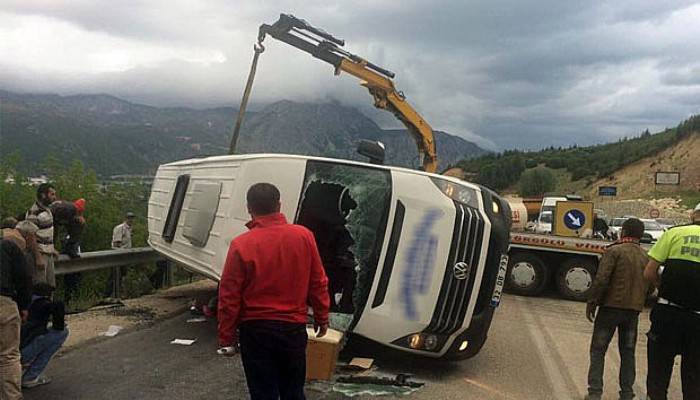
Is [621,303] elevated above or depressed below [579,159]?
below

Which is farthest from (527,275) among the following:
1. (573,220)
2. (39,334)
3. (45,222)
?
(39,334)

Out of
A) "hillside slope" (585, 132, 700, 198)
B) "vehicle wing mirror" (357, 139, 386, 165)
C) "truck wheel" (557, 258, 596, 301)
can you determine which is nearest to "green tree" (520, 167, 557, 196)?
"hillside slope" (585, 132, 700, 198)

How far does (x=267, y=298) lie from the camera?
148 inches

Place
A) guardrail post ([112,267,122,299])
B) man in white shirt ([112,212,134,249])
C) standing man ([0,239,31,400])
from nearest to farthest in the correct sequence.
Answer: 1. standing man ([0,239,31,400])
2. guardrail post ([112,267,122,299])
3. man in white shirt ([112,212,134,249])

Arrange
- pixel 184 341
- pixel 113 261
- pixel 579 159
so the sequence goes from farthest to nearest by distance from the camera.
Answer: pixel 579 159, pixel 113 261, pixel 184 341

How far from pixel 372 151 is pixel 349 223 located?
1404mm

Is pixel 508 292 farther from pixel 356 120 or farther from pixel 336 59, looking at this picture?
pixel 356 120

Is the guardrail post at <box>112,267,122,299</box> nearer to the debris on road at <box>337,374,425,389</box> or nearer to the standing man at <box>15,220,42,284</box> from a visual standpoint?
the standing man at <box>15,220,42,284</box>

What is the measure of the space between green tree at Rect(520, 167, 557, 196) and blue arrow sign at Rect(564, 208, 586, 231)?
5699 centimetres

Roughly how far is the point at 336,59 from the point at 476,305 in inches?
403

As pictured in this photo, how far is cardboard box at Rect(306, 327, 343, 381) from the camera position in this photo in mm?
5785

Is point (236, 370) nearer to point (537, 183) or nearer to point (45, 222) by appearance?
point (45, 222)

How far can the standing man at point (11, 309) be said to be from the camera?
453cm

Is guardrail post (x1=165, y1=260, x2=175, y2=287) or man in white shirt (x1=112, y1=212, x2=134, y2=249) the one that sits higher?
man in white shirt (x1=112, y1=212, x2=134, y2=249)
